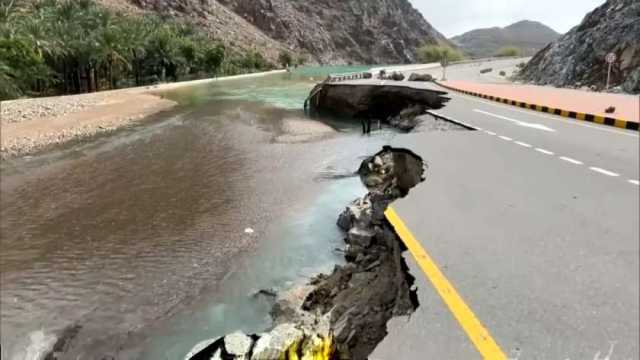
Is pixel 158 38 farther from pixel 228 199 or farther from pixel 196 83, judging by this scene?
pixel 228 199

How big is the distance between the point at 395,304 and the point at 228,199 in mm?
8960

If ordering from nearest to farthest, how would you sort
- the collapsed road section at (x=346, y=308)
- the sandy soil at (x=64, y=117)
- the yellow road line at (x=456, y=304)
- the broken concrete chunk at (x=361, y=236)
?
the yellow road line at (x=456, y=304), the collapsed road section at (x=346, y=308), the broken concrete chunk at (x=361, y=236), the sandy soil at (x=64, y=117)

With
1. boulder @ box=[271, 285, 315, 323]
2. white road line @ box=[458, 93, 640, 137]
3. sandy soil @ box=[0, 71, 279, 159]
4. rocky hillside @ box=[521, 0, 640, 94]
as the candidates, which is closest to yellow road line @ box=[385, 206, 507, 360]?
boulder @ box=[271, 285, 315, 323]

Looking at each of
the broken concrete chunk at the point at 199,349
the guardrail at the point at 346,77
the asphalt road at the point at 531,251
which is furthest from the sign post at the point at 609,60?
the broken concrete chunk at the point at 199,349

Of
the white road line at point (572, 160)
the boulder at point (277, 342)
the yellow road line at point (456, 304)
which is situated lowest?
the boulder at point (277, 342)

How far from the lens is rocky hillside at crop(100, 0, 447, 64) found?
99.8 metres

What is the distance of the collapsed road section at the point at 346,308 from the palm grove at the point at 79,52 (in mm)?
32644

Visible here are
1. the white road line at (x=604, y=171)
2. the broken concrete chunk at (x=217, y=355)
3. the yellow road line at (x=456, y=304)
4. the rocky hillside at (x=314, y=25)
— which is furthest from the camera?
the rocky hillside at (x=314, y=25)

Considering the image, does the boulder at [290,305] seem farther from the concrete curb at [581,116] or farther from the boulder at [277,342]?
the concrete curb at [581,116]

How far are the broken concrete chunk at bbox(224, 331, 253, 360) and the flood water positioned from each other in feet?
5.81

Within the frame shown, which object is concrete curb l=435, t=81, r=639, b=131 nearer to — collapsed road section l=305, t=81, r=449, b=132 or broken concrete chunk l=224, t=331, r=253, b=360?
collapsed road section l=305, t=81, r=449, b=132

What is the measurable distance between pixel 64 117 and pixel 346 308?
2894 cm

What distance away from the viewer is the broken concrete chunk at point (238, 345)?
436 centimetres

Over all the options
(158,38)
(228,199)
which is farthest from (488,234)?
(158,38)
